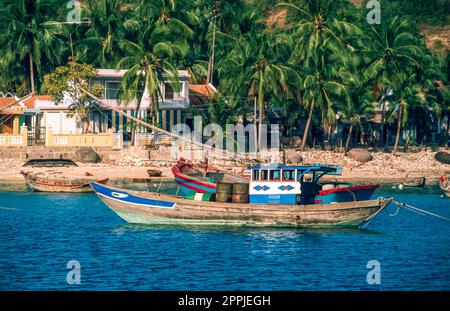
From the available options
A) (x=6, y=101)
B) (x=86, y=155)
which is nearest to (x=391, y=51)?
(x=86, y=155)

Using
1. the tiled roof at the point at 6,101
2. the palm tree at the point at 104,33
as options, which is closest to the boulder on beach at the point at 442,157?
the palm tree at the point at 104,33

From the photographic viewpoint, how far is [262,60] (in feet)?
253

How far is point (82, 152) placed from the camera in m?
73.8

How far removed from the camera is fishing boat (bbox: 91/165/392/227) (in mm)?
47156

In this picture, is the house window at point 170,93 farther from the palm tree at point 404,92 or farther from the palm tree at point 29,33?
the palm tree at point 404,92

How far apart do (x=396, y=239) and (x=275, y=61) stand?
107 ft

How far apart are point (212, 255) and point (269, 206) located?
19.8 feet

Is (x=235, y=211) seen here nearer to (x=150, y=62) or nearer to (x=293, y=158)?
(x=293, y=158)

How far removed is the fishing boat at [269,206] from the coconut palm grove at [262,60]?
29360 mm

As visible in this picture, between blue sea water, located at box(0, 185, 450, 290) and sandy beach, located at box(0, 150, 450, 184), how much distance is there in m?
15.0

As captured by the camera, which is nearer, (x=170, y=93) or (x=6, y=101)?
(x=6, y=101)

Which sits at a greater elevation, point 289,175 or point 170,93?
point 170,93

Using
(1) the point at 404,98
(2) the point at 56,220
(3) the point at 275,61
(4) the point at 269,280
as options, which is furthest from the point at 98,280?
(1) the point at 404,98

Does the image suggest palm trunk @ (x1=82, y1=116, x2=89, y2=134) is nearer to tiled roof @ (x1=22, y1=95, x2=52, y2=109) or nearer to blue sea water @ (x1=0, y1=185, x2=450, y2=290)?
tiled roof @ (x1=22, y1=95, x2=52, y2=109)
